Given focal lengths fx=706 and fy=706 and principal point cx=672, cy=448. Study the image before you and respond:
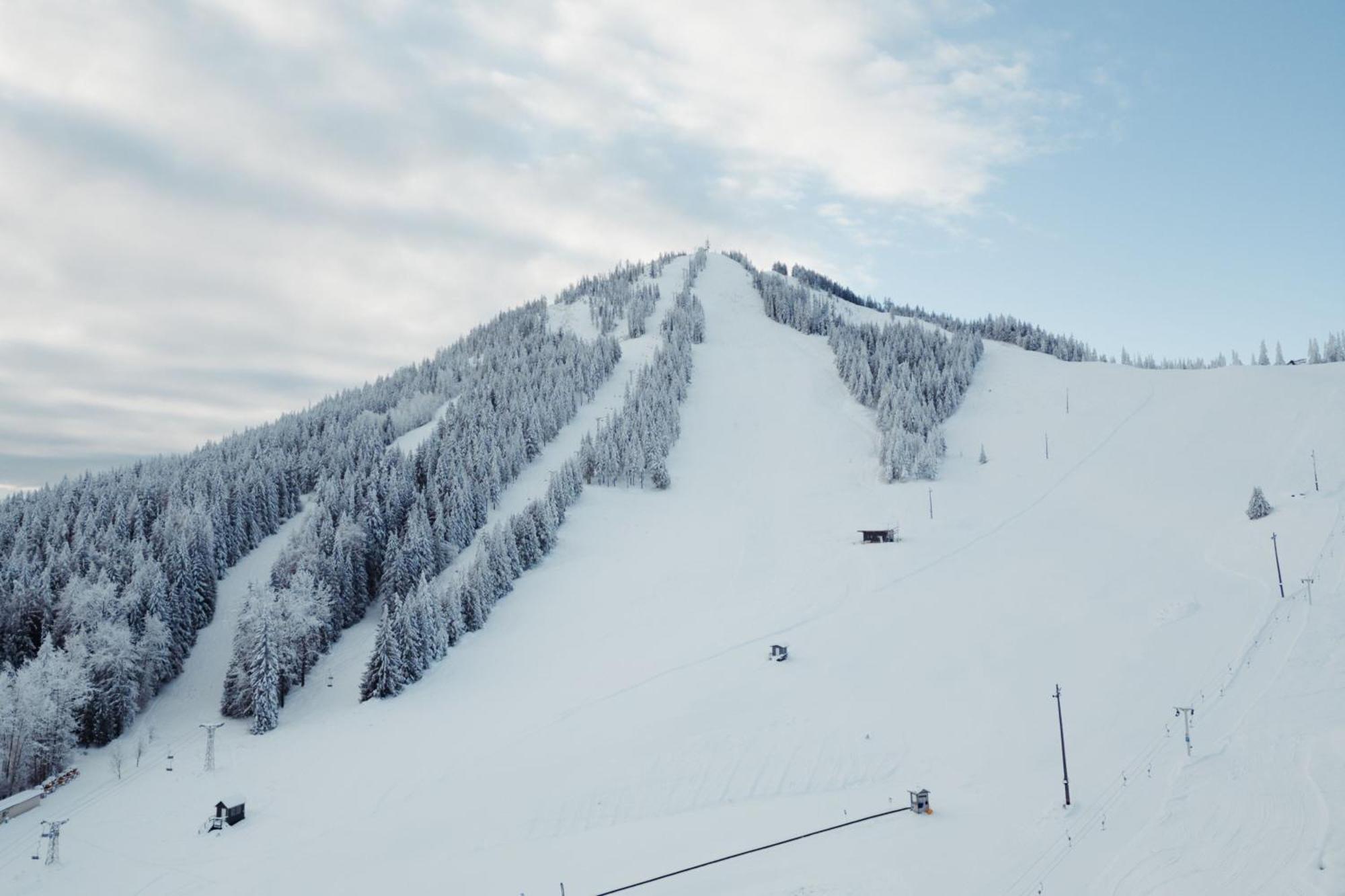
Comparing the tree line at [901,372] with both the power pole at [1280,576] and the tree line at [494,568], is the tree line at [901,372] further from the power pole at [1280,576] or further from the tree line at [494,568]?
the power pole at [1280,576]

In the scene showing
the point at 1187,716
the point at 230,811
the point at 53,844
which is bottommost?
the point at 53,844

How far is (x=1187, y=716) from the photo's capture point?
35.1 metres

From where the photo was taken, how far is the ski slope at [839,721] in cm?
2922

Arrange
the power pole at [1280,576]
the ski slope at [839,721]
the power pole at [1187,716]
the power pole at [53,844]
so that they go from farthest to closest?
the power pole at [1280,576], the power pole at [53,844], the power pole at [1187,716], the ski slope at [839,721]

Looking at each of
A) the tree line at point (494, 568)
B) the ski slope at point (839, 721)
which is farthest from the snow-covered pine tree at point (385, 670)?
the ski slope at point (839, 721)

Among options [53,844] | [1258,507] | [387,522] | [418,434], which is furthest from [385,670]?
[1258,507]

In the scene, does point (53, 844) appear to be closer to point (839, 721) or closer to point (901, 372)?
point (839, 721)

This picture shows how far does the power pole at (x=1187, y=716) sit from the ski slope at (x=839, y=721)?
0.63 m

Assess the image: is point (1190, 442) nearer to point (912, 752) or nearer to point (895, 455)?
point (895, 455)

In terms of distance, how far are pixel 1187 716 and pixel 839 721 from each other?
57.7 ft

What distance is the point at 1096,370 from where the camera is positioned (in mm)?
129500

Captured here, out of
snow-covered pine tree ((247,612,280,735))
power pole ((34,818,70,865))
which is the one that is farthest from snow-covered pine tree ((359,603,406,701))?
power pole ((34,818,70,865))

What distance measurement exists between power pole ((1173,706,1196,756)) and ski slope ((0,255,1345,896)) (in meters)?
0.63

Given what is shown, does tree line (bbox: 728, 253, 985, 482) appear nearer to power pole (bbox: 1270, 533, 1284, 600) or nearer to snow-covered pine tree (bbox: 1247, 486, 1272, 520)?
snow-covered pine tree (bbox: 1247, 486, 1272, 520)
